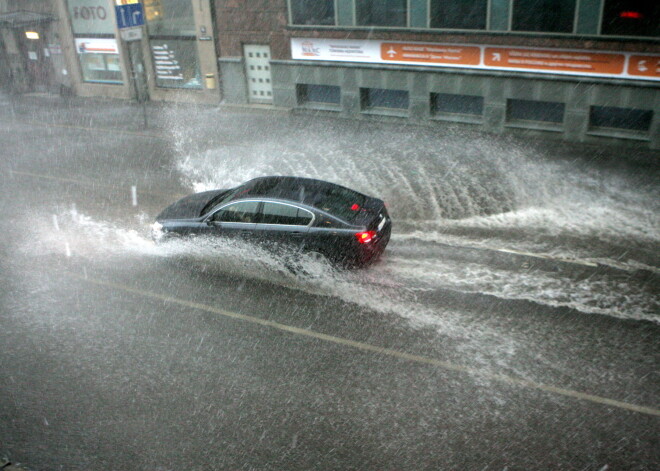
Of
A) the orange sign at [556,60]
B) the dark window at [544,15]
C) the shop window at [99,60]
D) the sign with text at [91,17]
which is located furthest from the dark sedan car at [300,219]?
the sign with text at [91,17]

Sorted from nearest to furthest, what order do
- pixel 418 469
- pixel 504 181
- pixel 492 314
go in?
1. pixel 418 469
2. pixel 492 314
3. pixel 504 181

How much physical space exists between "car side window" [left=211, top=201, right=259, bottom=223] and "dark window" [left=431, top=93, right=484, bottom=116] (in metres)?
10.1

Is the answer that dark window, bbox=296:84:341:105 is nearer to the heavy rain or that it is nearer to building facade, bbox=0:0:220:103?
building facade, bbox=0:0:220:103

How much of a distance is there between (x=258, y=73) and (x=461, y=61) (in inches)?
310

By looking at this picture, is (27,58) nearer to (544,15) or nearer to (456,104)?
(456,104)

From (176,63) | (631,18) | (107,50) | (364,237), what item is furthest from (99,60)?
(631,18)

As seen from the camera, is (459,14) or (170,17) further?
(170,17)

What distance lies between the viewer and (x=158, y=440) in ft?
21.5

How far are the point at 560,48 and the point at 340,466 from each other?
13.7m

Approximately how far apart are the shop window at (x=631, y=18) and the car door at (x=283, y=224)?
10761 mm

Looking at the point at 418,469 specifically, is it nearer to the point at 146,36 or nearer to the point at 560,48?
the point at 560,48

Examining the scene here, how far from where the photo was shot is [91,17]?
24062 millimetres

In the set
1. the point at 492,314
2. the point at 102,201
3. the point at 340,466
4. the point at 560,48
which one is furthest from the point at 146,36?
the point at 340,466

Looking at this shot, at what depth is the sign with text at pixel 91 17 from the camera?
23.6m
